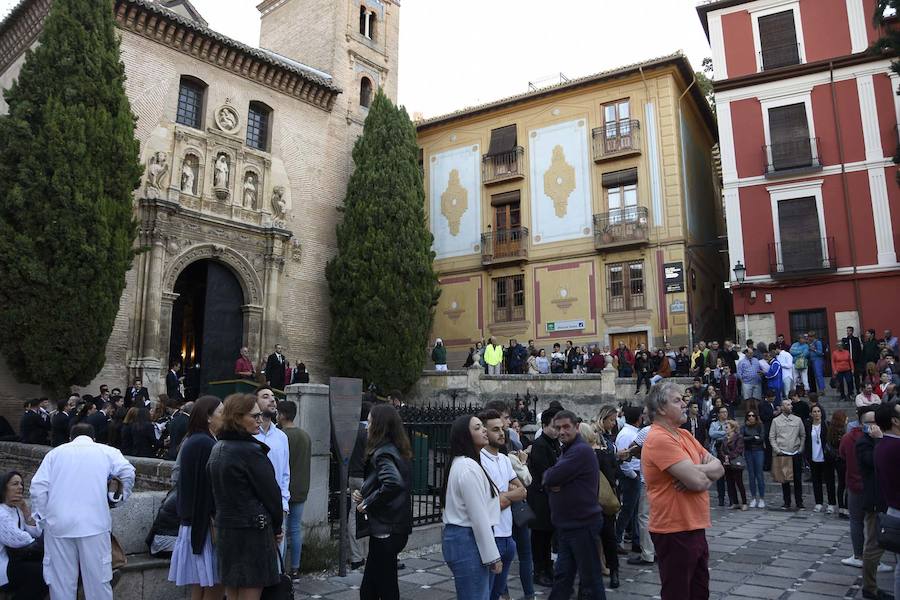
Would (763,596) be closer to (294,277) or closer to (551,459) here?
(551,459)

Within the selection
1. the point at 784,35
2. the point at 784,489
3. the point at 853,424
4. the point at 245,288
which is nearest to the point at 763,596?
the point at 853,424

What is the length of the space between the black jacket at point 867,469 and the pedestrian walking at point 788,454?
4990mm

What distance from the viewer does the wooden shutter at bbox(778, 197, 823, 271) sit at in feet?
69.0

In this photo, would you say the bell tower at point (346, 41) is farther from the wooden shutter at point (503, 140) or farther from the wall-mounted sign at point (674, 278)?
the wall-mounted sign at point (674, 278)

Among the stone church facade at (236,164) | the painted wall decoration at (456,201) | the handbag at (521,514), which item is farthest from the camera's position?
the painted wall decoration at (456,201)

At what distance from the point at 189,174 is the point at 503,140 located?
40.6ft

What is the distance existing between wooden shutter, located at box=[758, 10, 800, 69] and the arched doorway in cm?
1972

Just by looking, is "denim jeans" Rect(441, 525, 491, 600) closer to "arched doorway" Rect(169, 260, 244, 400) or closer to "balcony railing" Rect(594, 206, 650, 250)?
"arched doorway" Rect(169, 260, 244, 400)

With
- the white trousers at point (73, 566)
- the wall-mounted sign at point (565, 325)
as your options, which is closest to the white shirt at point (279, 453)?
the white trousers at point (73, 566)

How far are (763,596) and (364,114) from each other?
23.6 metres

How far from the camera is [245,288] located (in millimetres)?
21922

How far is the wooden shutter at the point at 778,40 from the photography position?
22234mm

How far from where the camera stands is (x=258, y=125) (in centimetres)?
2331

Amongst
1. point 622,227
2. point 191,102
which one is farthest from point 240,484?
point 622,227
